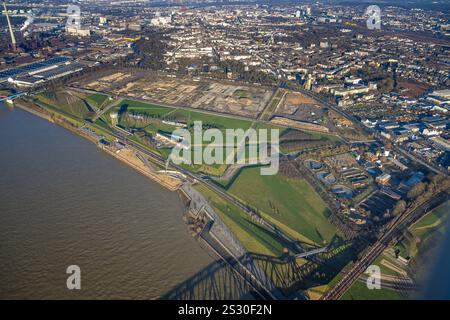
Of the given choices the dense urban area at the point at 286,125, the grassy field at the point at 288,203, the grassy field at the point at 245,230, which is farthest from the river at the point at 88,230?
the grassy field at the point at 288,203

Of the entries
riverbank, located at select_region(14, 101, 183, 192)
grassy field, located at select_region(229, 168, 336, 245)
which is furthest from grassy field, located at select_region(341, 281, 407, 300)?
riverbank, located at select_region(14, 101, 183, 192)

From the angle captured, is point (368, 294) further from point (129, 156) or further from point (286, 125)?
point (286, 125)

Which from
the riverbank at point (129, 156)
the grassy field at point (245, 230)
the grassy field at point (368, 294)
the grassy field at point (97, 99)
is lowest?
the grassy field at point (368, 294)

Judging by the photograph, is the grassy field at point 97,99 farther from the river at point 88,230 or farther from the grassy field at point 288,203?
the grassy field at point 288,203

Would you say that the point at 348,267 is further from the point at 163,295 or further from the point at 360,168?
the point at 360,168

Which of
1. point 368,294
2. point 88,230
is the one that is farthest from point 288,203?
point 88,230

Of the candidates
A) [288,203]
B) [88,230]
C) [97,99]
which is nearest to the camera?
[88,230]

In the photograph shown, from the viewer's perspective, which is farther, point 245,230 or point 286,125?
point 286,125
